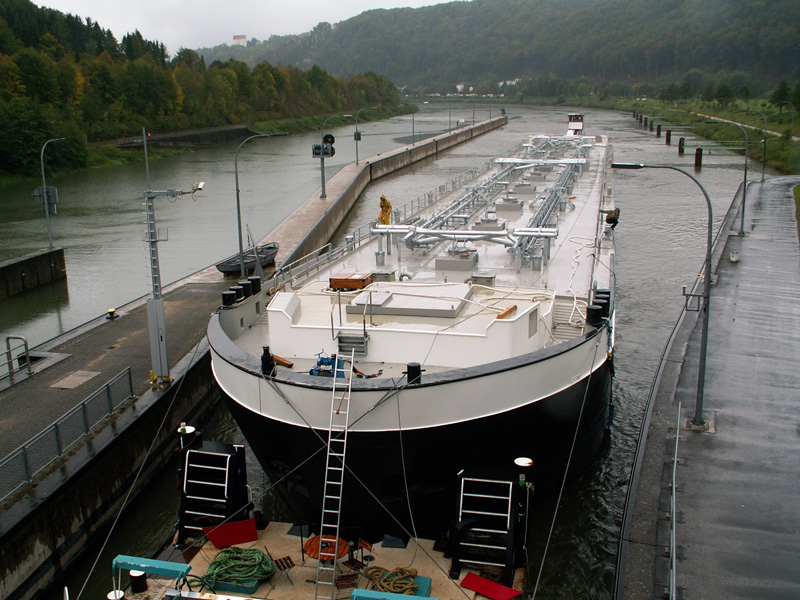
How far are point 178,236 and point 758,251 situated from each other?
28067 mm

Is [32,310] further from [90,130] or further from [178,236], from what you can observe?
[90,130]

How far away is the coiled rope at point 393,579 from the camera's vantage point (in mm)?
9781

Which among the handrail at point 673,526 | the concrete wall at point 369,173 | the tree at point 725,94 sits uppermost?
the tree at point 725,94

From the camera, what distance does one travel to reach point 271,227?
4112 cm

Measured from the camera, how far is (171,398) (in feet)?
50.6

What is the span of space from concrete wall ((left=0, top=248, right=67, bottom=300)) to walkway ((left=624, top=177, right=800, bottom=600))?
74.8 ft

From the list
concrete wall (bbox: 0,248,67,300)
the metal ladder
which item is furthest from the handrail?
concrete wall (bbox: 0,248,67,300)

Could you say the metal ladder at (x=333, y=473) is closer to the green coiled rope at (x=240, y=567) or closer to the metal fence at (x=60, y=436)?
the green coiled rope at (x=240, y=567)

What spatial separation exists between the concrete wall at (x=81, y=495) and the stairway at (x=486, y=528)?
20.4 feet

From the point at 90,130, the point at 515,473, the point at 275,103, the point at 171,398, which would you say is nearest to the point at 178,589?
the point at 515,473

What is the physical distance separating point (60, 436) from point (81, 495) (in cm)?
108

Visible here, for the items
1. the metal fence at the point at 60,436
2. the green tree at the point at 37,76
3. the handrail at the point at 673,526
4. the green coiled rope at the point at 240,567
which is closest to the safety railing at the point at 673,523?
the handrail at the point at 673,526

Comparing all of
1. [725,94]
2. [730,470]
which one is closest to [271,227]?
[730,470]

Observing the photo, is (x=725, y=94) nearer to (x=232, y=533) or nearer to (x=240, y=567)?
(x=232, y=533)
